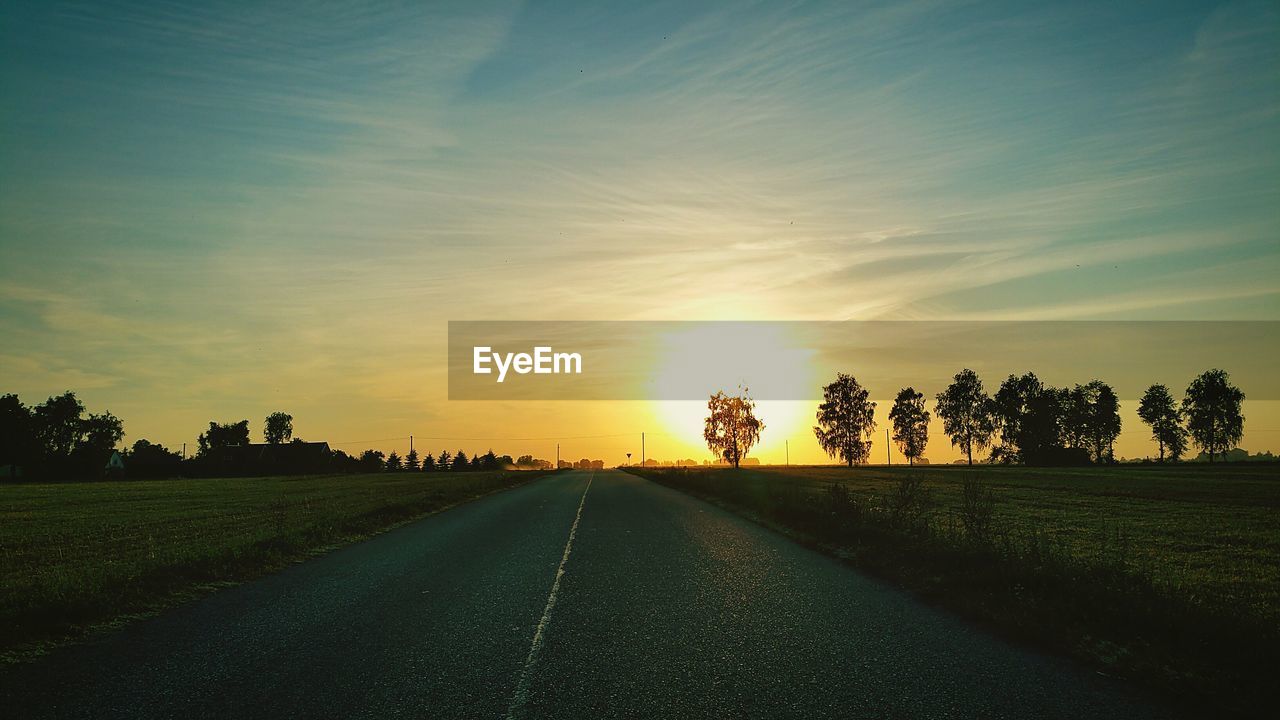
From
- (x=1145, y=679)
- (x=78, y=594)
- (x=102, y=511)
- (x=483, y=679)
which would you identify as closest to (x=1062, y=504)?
(x=1145, y=679)

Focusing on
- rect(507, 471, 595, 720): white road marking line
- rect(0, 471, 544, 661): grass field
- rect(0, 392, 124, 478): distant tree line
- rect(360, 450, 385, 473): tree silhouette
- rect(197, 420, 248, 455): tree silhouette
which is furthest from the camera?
rect(197, 420, 248, 455): tree silhouette

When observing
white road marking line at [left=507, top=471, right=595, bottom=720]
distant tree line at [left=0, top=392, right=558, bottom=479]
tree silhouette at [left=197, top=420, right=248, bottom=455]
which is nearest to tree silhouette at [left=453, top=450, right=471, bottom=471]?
distant tree line at [left=0, top=392, right=558, bottom=479]

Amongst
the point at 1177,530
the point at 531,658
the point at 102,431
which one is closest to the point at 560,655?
the point at 531,658

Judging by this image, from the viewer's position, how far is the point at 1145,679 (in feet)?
22.4

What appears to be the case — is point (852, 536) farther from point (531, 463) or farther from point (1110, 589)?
point (531, 463)

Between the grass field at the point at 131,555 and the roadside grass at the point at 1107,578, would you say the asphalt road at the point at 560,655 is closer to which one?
the roadside grass at the point at 1107,578

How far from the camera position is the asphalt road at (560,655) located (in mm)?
6117

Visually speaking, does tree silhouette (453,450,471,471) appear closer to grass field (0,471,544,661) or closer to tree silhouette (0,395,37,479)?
tree silhouette (0,395,37,479)

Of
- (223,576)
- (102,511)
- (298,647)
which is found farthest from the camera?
(102,511)

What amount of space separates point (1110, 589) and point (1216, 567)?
757 centimetres

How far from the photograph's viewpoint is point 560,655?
7.52 metres

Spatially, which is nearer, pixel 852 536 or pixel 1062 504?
pixel 852 536

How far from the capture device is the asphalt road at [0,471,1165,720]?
612 cm

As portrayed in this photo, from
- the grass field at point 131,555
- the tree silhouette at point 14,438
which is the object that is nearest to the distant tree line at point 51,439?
the tree silhouette at point 14,438
